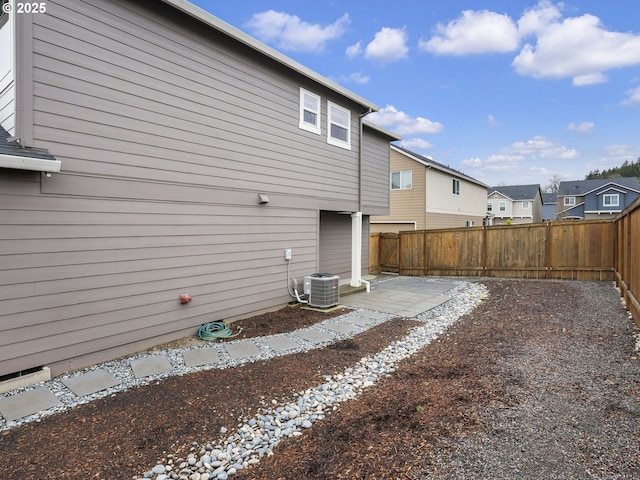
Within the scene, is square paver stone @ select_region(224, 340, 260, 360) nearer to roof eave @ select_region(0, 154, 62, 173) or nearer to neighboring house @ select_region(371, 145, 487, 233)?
roof eave @ select_region(0, 154, 62, 173)

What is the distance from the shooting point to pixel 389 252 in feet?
46.7

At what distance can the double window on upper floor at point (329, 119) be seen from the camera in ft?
26.0

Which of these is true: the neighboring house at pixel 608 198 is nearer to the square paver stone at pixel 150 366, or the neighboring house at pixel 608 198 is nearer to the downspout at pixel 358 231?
the downspout at pixel 358 231

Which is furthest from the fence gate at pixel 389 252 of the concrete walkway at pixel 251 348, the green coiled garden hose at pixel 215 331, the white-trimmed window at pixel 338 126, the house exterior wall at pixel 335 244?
the green coiled garden hose at pixel 215 331

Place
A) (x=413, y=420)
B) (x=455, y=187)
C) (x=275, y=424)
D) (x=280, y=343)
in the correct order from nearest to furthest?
(x=413, y=420), (x=275, y=424), (x=280, y=343), (x=455, y=187)

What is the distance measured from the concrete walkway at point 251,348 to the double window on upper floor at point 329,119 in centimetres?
421

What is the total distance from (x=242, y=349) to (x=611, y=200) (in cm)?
4572

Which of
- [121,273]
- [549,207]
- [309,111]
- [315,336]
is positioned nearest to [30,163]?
[121,273]

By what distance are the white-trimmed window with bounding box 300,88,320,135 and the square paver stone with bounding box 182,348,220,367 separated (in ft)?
17.4

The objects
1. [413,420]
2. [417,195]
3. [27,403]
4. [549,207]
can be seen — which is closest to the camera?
[413,420]

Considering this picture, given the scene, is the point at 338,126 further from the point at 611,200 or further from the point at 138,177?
the point at 611,200

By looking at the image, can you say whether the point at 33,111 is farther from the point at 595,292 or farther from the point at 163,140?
the point at 595,292

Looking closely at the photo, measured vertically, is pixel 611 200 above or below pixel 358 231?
above

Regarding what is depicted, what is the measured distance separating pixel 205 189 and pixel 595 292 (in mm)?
9197
